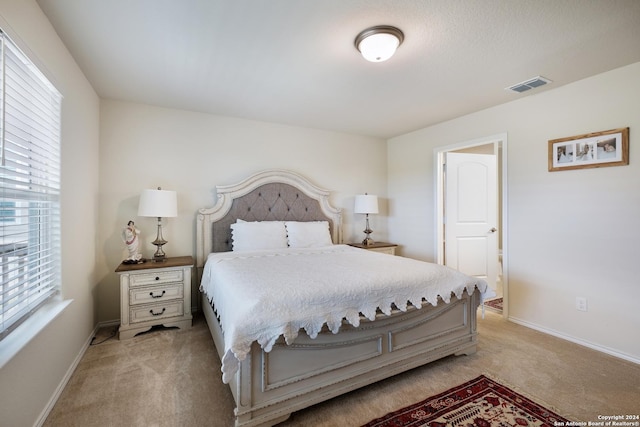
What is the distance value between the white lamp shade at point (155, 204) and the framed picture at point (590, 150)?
3.78 m

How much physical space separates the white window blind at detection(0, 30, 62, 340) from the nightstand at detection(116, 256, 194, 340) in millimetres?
732

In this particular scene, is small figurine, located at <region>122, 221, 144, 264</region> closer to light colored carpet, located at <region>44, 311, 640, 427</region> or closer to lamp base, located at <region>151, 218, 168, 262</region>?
lamp base, located at <region>151, 218, 168, 262</region>

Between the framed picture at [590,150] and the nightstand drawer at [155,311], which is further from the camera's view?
the nightstand drawer at [155,311]

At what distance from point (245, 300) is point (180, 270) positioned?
5.15 feet

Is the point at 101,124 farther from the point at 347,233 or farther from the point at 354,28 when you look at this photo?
the point at 347,233

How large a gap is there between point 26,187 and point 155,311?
5.19ft

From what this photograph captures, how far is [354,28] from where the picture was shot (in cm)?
182

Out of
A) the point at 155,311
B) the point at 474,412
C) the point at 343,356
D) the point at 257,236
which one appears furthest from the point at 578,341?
the point at 155,311

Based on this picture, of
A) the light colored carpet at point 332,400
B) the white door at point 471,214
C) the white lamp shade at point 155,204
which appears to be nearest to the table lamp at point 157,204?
the white lamp shade at point 155,204

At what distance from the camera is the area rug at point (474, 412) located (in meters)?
1.59

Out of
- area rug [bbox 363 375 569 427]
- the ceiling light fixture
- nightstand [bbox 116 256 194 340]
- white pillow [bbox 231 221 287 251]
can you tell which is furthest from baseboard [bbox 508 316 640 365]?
nightstand [bbox 116 256 194 340]

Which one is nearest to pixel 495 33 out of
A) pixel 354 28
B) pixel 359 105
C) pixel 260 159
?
pixel 354 28

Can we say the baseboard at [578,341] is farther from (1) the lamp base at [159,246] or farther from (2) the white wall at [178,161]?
(1) the lamp base at [159,246]

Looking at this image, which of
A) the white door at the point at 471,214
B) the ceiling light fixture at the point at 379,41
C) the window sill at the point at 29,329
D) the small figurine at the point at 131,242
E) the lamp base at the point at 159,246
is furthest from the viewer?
the white door at the point at 471,214
